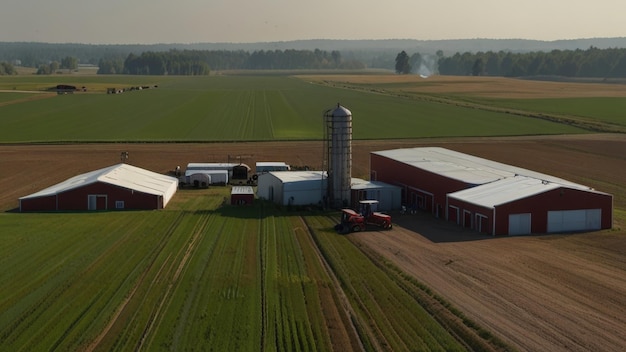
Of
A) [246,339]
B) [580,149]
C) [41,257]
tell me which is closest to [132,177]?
[41,257]

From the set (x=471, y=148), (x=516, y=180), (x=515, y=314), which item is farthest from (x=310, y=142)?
(x=515, y=314)

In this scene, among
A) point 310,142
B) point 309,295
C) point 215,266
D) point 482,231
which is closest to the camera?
point 309,295

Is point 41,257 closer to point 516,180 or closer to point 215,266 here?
point 215,266

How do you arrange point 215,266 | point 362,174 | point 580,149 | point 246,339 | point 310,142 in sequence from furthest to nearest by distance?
point 310,142 → point 580,149 → point 362,174 → point 215,266 → point 246,339

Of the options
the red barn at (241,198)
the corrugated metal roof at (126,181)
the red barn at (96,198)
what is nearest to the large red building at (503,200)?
the red barn at (241,198)

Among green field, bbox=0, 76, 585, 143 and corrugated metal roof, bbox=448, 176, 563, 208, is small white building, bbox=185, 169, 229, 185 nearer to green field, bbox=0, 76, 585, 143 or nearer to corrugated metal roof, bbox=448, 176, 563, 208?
corrugated metal roof, bbox=448, 176, 563, 208

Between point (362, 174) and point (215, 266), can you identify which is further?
point (362, 174)

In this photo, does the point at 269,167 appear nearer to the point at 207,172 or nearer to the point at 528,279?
the point at 207,172
